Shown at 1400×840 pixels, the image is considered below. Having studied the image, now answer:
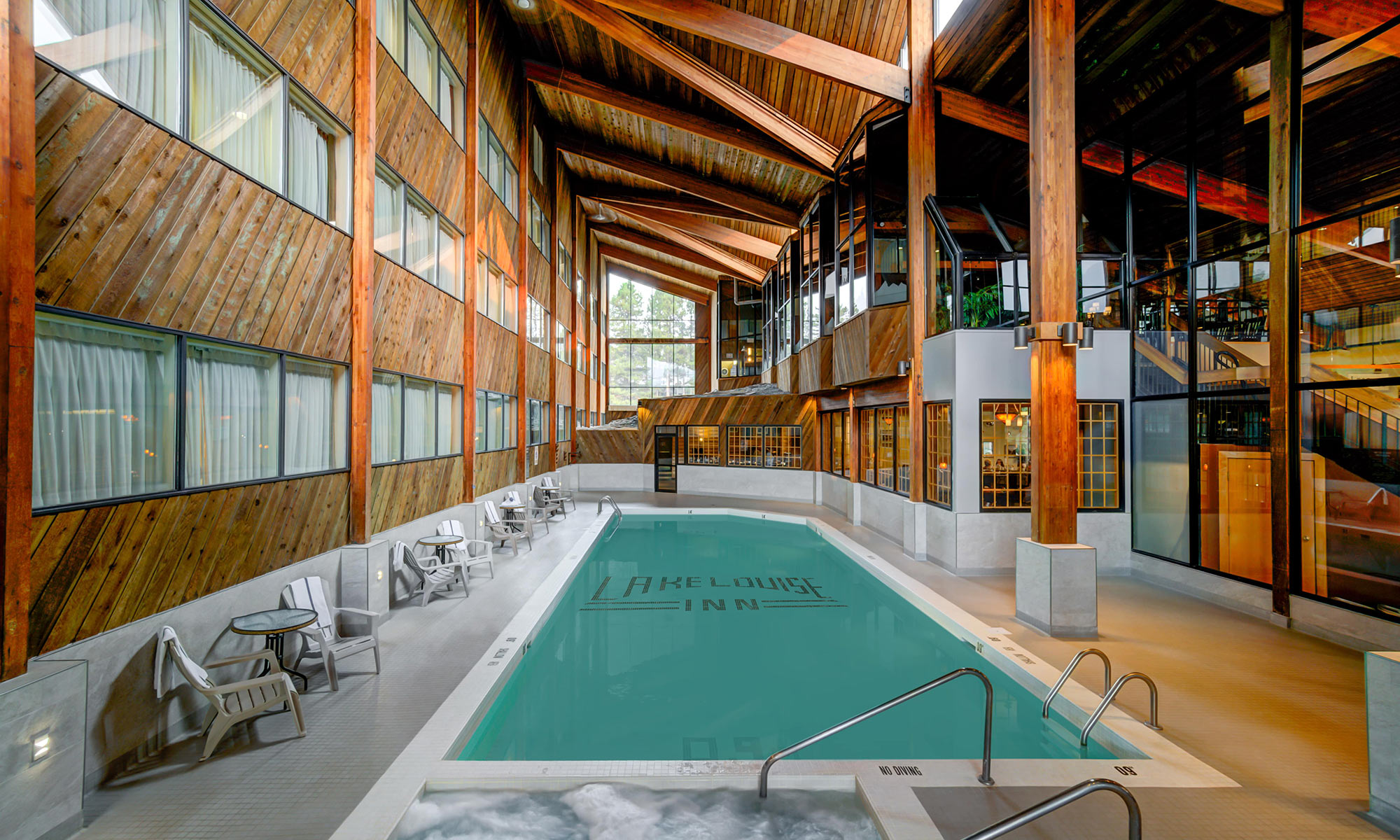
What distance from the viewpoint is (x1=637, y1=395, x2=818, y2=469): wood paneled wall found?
55.3 feet

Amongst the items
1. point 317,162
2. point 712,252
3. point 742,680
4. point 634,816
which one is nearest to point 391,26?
point 317,162

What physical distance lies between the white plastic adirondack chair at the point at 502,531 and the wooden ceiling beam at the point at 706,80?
8.06 m

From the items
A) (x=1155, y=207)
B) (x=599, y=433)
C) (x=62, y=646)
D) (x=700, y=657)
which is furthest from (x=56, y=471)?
(x=599, y=433)

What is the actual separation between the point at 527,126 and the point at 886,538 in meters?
11.6

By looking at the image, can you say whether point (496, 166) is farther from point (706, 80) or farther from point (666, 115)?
point (706, 80)

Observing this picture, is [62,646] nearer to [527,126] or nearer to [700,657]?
[700,657]

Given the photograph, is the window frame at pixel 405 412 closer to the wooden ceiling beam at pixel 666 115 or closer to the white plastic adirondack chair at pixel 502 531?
the white plastic adirondack chair at pixel 502 531

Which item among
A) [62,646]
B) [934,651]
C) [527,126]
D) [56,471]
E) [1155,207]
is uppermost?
[527,126]

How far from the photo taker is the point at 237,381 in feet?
15.8

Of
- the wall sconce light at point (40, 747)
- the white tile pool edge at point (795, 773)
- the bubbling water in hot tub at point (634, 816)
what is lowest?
the bubbling water in hot tub at point (634, 816)

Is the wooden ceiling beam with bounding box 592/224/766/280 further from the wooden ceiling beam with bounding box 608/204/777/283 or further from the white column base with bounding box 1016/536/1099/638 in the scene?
the white column base with bounding box 1016/536/1099/638

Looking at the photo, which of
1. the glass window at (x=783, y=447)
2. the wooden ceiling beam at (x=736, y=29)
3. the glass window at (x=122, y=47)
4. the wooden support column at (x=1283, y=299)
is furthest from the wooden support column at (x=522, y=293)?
the wooden support column at (x=1283, y=299)

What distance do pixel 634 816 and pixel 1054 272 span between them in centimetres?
581

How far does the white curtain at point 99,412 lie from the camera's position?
10.8ft
